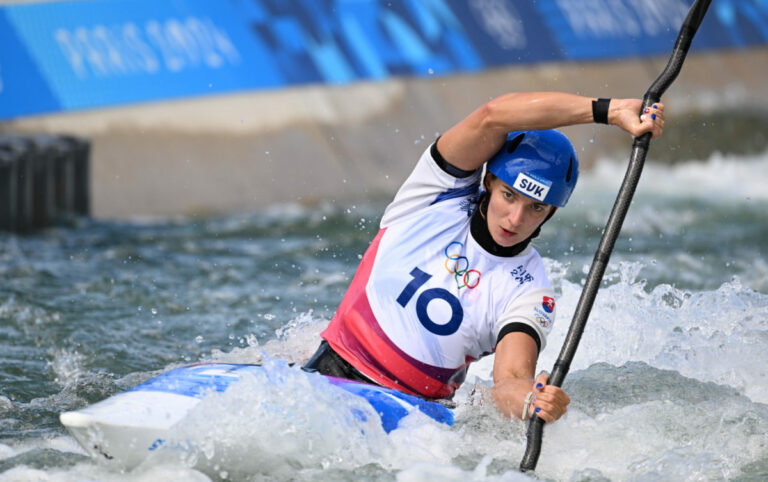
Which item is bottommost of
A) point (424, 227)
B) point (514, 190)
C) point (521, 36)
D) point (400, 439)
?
point (521, 36)

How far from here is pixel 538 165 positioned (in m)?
3.53

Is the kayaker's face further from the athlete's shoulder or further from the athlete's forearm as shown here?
the athlete's forearm

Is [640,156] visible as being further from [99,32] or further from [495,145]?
[99,32]

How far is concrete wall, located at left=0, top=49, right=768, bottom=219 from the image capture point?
38.6 feet

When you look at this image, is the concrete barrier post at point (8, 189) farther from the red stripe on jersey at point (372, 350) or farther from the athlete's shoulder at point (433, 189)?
the athlete's shoulder at point (433, 189)

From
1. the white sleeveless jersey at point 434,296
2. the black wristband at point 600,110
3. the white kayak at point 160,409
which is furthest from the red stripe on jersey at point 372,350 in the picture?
the black wristband at point 600,110

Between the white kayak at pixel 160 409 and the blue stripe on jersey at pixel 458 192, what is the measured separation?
0.80 metres

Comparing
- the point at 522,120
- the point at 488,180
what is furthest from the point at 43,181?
the point at 522,120

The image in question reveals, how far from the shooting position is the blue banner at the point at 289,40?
11195 mm

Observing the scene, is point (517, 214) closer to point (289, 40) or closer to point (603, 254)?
point (603, 254)

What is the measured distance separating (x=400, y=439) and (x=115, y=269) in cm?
533

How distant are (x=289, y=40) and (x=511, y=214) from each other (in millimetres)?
9541

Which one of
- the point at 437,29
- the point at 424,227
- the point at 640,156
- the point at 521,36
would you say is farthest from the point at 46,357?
the point at 521,36

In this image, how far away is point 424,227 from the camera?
3.81m
